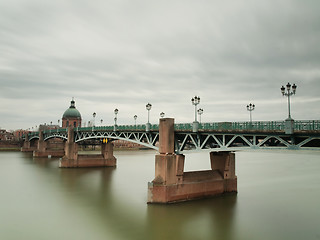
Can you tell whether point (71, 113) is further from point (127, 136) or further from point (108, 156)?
point (127, 136)

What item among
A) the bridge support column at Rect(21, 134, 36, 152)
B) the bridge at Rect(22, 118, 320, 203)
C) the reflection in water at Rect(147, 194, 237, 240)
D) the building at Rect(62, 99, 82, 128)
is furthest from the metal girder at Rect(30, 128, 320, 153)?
the building at Rect(62, 99, 82, 128)

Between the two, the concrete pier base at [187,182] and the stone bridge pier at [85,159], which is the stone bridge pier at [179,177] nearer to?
the concrete pier base at [187,182]

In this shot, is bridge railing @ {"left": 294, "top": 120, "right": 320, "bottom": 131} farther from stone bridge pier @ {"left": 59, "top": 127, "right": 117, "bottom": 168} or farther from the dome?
the dome

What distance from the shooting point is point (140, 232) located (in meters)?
16.3

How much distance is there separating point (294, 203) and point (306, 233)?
22.2 feet

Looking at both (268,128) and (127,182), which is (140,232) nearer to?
(268,128)

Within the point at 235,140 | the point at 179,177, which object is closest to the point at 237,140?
the point at 235,140

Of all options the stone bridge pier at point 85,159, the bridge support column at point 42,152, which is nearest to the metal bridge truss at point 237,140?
the stone bridge pier at point 85,159

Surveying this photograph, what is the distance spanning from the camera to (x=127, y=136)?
124ft

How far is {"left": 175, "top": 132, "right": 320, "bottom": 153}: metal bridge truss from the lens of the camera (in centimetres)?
1728

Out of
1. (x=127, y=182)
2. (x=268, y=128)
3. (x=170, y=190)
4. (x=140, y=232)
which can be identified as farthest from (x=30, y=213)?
(x=268, y=128)

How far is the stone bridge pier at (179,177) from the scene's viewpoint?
21.9m

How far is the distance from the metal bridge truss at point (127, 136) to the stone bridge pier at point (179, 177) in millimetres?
3239

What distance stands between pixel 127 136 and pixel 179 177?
54.7 ft
